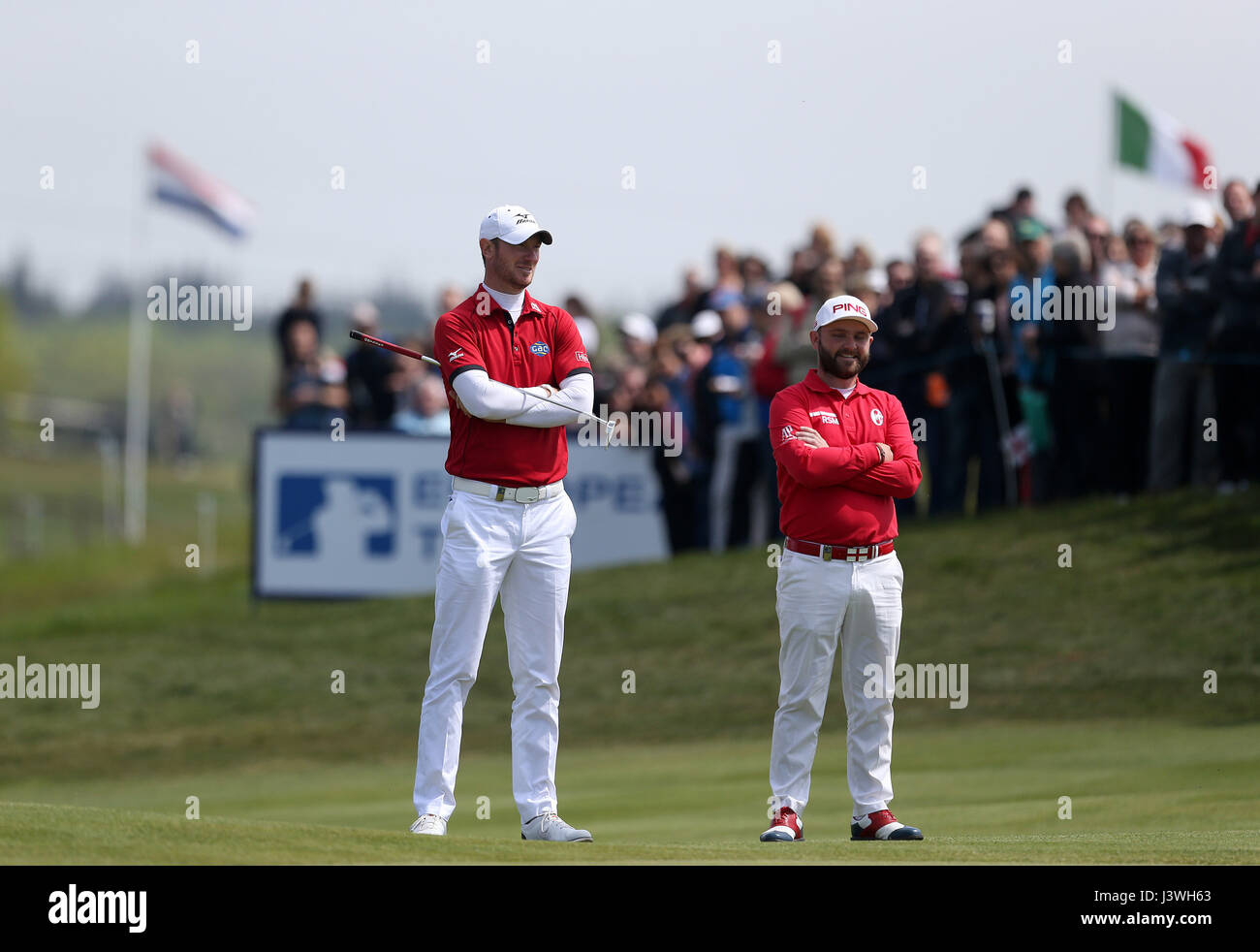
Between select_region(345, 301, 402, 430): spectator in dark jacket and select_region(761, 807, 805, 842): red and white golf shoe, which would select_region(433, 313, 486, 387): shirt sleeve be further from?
select_region(345, 301, 402, 430): spectator in dark jacket

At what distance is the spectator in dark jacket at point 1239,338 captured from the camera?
15766mm

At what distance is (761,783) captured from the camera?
1279 centimetres

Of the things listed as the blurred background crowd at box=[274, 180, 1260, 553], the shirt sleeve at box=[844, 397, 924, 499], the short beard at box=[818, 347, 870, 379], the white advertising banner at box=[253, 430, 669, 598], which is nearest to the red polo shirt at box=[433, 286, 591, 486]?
the short beard at box=[818, 347, 870, 379]

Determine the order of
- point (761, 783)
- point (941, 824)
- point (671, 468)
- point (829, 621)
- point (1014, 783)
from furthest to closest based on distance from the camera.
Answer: point (671, 468)
point (761, 783)
point (1014, 783)
point (941, 824)
point (829, 621)

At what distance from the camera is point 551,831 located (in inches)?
336

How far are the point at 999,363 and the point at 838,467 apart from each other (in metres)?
9.53

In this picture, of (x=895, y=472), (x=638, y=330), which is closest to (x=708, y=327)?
(x=638, y=330)

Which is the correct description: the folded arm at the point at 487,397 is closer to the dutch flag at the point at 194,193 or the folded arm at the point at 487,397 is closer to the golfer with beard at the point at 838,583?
the golfer with beard at the point at 838,583

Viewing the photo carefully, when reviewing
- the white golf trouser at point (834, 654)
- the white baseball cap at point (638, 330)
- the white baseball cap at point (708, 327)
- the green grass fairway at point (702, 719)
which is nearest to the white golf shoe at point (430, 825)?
the green grass fairway at point (702, 719)

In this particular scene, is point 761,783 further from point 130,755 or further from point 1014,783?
point 130,755

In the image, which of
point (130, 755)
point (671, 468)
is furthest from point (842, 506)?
point (671, 468)

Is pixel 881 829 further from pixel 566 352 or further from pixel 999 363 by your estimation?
pixel 999 363
